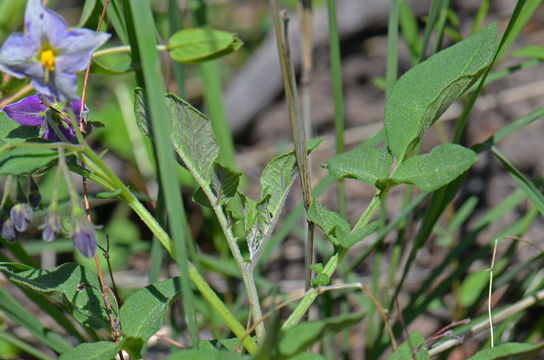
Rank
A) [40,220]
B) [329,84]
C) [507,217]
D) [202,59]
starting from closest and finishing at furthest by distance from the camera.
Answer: [202,59] → [507,217] → [40,220] → [329,84]

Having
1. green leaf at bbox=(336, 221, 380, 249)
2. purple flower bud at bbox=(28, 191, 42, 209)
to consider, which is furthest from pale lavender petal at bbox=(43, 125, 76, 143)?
green leaf at bbox=(336, 221, 380, 249)

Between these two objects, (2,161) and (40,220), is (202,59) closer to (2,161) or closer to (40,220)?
(2,161)

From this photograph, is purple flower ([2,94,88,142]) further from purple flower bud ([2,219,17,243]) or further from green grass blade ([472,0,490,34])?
green grass blade ([472,0,490,34])

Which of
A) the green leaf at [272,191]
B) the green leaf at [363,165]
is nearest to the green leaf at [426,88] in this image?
the green leaf at [363,165]

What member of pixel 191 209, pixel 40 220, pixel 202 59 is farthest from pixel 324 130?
pixel 202 59

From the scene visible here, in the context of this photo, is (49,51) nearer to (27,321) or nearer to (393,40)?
(27,321)

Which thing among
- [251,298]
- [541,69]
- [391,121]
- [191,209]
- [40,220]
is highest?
[391,121]
